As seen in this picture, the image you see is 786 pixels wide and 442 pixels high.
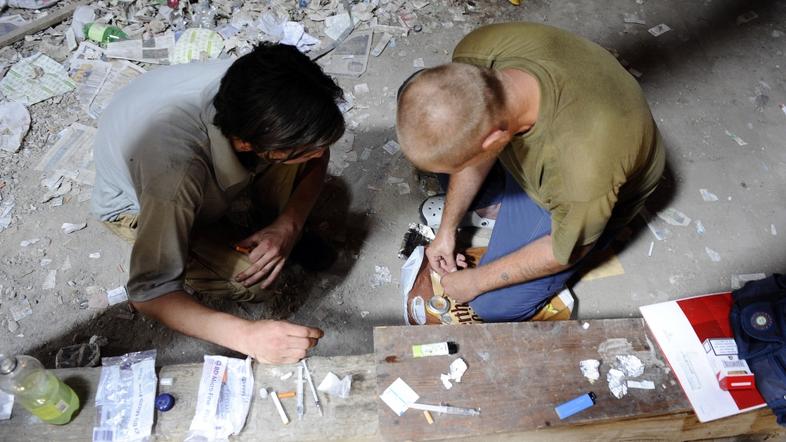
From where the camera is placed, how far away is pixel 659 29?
3.87 m

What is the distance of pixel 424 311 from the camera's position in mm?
2574

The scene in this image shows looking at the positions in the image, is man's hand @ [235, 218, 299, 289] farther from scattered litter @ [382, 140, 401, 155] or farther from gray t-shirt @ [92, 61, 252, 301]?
scattered litter @ [382, 140, 401, 155]

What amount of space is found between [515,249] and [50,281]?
228cm

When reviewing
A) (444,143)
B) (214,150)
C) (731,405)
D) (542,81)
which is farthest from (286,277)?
(731,405)

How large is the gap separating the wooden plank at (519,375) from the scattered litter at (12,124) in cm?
258

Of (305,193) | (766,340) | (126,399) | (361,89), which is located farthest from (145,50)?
(766,340)

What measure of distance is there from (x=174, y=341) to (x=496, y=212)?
68.9 inches

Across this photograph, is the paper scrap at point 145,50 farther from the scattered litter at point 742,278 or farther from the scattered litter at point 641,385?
the scattered litter at point 742,278

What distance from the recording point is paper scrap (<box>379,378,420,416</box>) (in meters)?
1.77

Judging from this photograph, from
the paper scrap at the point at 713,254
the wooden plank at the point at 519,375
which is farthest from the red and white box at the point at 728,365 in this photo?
the paper scrap at the point at 713,254

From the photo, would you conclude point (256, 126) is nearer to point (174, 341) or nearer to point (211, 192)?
point (211, 192)

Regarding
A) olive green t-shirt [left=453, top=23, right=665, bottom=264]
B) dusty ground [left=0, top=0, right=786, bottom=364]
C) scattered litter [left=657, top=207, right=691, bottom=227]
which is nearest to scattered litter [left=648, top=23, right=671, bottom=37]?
dusty ground [left=0, top=0, right=786, bottom=364]

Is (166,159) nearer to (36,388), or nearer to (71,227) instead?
(36,388)

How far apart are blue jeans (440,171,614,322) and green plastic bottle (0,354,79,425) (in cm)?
163
